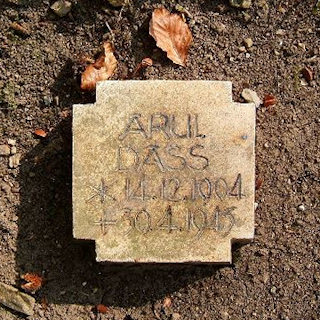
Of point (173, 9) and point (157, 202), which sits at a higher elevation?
point (173, 9)

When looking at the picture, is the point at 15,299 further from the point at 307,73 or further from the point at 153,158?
the point at 307,73

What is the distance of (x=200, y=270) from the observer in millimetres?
2926

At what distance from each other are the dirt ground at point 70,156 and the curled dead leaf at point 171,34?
0.15 feet

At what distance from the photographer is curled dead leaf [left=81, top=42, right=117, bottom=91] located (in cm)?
288

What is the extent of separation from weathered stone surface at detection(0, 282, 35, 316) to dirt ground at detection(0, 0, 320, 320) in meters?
0.03

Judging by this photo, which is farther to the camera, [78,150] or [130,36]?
[130,36]

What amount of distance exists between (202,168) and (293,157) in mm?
455

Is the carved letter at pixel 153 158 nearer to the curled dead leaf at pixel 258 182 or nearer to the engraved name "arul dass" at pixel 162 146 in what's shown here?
the engraved name "arul dass" at pixel 162 146

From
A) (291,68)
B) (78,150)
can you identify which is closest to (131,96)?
(78,150)

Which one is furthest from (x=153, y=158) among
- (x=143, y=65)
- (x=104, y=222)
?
(x=143, y=65)

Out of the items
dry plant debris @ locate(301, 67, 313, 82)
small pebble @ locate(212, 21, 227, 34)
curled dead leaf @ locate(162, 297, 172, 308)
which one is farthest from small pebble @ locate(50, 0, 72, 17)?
curled dead leaf @ locate(162, 297, 172, 308)

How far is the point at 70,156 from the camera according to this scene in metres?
2.91

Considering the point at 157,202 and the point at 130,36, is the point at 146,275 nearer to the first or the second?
the point at 157,202

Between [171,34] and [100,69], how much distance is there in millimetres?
311
